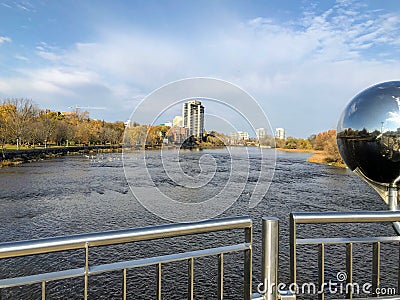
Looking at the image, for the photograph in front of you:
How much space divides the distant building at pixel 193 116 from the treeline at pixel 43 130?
4343 cm

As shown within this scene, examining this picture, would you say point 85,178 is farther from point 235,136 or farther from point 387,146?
point 387,146

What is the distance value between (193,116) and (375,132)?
25.5ft

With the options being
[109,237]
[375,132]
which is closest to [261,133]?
[375,132]

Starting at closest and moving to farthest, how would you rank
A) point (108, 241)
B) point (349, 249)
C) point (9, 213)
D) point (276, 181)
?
point (108, 241)
point (349, 249)
point (9, 213)
point (276, 181)

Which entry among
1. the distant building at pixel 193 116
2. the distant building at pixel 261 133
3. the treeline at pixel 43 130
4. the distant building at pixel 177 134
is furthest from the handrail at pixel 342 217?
the treeline at pixel 43 130

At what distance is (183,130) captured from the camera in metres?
12.0

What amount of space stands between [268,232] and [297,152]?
74.9 metres

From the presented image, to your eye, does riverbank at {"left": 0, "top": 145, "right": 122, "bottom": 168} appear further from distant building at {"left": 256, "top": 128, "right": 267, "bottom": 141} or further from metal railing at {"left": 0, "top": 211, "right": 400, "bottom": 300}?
metal railing at {"left": 0, "top": 211, "right": 400, "bottom": 300}

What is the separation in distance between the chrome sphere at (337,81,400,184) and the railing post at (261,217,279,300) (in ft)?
3.16

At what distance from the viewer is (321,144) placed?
52375 millimetres

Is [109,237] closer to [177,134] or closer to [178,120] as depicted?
[178,120]

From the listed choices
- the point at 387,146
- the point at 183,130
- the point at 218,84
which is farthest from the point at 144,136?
the point at 387,146

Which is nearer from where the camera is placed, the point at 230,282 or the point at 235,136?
the point at 230,282

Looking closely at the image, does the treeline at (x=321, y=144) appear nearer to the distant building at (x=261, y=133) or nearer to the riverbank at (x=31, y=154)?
the distant building at (x=261, y=133)
